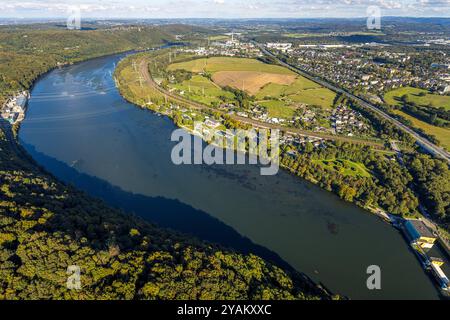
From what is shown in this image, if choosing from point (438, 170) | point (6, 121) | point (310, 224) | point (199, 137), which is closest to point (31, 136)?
point (6, 121)

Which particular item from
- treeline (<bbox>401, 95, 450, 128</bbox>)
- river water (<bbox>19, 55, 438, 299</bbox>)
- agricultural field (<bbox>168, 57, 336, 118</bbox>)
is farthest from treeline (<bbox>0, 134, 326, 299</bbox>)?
treeline (<bbox>401, 95, 450, 128</bbox>)

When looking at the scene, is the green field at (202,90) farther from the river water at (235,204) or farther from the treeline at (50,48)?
the treeline at (50,48)

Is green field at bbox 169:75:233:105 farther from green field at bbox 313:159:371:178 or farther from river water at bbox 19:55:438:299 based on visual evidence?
green field at bbox 313:159:371:178

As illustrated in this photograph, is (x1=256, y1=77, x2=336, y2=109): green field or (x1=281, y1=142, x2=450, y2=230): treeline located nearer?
(x1=281, y1=142, x2=450, y2=230): treeline

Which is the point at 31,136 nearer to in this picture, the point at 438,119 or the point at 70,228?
the point at 70,228
